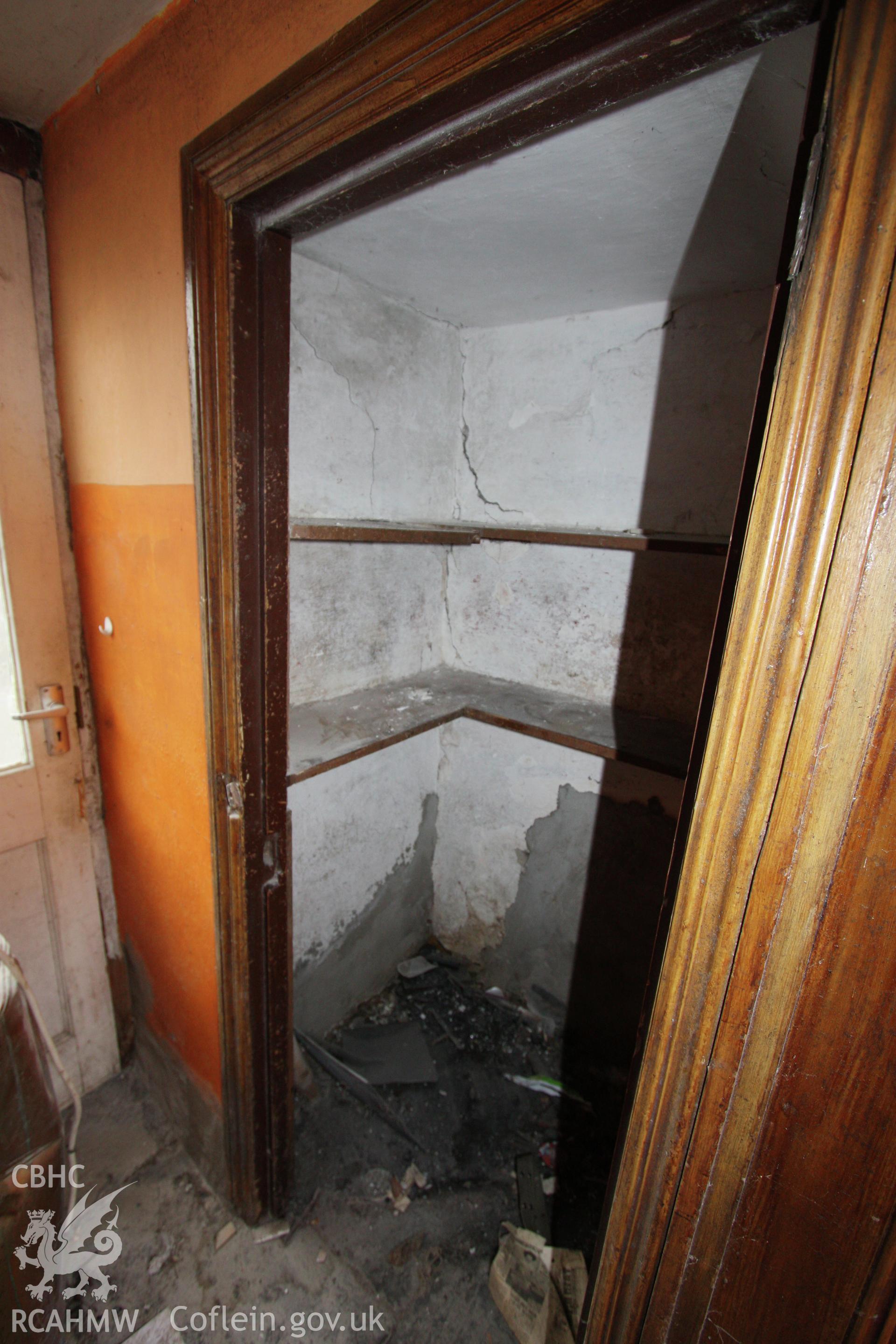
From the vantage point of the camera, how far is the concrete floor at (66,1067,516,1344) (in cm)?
142

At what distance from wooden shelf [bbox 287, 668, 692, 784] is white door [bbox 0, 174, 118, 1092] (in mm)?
710

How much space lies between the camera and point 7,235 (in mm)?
1362

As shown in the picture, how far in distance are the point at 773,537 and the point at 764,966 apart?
1.32 ft

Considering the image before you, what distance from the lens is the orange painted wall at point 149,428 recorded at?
3.17ft

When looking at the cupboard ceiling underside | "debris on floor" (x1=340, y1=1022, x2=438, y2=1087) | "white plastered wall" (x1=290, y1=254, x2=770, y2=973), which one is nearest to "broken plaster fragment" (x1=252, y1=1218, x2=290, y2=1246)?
"debris on floor" (x1=340, y1=1022, x2=438, y2=1087)

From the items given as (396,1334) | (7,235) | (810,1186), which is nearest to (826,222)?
(810,1186)

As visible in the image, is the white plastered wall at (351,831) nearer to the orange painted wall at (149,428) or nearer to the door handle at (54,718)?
Answer: the orange painted wall at (149,428)

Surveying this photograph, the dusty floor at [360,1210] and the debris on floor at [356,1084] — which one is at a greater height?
the debris on floor at [356,1084]

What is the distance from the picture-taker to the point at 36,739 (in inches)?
63.7

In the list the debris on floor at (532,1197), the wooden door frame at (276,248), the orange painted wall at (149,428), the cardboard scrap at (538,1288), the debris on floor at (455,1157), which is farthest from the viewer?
the debris on floor at (532,1197)

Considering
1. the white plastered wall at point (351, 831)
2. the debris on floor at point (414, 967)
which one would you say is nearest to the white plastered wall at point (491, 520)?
the white plastered wall at point (351, 831)

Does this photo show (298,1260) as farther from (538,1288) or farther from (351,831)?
(351,831)

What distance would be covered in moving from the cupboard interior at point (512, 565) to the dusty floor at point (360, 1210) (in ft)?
0.72

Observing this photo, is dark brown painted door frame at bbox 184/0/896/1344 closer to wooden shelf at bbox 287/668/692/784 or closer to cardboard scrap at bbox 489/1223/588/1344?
wooden shelf at bbox 287/668/692/784
